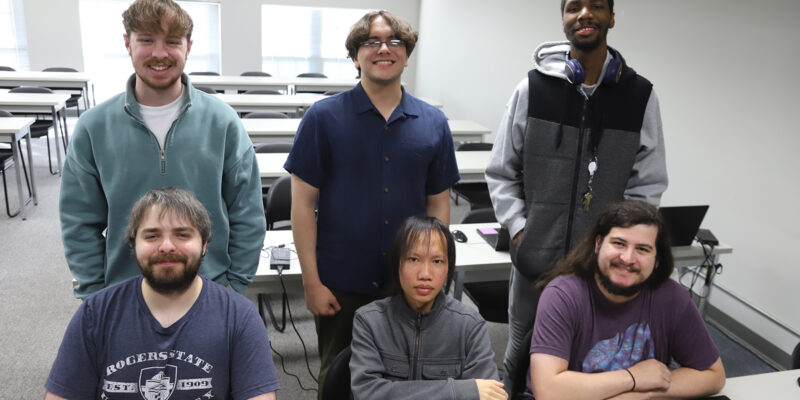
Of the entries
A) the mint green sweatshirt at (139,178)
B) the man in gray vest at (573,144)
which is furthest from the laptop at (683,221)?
the mint green sweatshirt at (139,178)

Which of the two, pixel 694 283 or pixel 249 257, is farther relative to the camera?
pixel 694 283

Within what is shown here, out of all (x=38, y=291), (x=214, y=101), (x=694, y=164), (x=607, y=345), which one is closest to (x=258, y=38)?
(x=38, y=291)

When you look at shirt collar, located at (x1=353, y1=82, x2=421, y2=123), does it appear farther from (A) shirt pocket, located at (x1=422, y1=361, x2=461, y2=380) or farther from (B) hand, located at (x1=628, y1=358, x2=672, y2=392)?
(B) hand, located at (x1=628, y1=358, x2=672, y2=392)

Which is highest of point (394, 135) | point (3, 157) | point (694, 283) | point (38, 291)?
point (394, 135)

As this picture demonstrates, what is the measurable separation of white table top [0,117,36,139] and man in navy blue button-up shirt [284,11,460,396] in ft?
12.2

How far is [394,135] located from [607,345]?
901 millimetres

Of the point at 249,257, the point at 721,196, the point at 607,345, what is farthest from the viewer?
the point at 721,196

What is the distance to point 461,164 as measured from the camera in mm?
4449

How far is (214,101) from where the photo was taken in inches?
68.1

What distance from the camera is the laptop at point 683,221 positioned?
2.76 meters

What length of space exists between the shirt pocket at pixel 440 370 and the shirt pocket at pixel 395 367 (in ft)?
0.19

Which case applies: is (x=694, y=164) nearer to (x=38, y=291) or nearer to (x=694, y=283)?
(x=694, y=283)

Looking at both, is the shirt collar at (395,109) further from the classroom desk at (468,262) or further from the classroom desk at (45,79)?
the classroom desk at (45,79)

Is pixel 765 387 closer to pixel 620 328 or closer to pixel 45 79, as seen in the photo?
pixel 620 328
